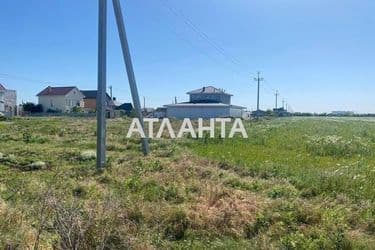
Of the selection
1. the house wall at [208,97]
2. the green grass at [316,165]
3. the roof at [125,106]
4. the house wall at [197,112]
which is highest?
the house wall at [208,97]

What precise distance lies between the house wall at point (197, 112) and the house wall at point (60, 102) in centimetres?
2058

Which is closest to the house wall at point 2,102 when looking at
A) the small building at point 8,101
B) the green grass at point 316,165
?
the small building at point 8,101

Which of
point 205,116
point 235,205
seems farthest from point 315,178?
point 205,116

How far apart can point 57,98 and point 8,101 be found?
818cm

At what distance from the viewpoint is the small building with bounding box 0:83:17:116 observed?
180 feet

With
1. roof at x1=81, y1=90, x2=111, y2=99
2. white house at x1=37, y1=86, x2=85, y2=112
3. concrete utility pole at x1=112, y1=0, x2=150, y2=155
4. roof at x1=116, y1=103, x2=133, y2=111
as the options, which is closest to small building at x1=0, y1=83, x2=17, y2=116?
white house at x1=37, y1=86, x2=85, y2=112

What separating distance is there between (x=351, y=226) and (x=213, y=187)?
7.98ft

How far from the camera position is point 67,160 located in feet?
38.8

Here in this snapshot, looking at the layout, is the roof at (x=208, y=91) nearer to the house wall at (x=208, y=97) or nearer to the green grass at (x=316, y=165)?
the house wall at (x=208, y=97)

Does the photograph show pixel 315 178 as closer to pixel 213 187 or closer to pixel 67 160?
pixel 213 187

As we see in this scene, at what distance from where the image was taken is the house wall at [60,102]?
67.5m

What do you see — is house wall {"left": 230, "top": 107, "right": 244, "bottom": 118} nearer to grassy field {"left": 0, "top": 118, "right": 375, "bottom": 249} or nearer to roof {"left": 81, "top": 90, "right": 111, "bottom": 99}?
roof {"left": 81, "top": 90, "right": 111, "bottom": 99}

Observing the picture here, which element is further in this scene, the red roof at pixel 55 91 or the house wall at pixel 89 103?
the house wall at pixel 89 103

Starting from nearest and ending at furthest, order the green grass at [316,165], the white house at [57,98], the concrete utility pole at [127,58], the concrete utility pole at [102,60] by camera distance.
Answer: the green grass at [316,165]
the concrete utility pole at [102,60]
the concrete utility pole at [127,58]
the white house at [57,98]
